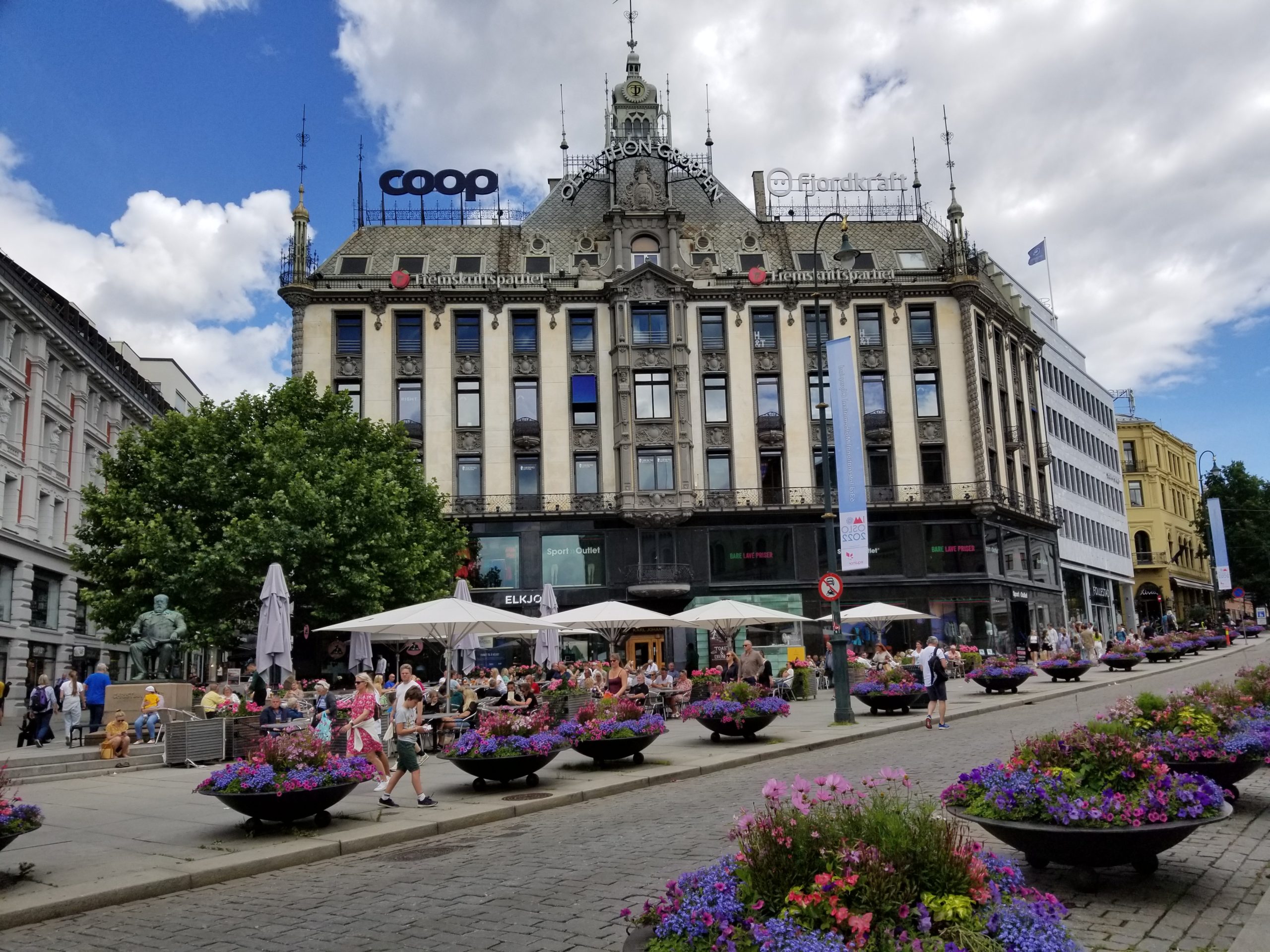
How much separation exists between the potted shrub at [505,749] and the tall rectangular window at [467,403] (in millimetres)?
30853

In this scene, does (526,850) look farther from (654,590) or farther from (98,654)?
(98,654)

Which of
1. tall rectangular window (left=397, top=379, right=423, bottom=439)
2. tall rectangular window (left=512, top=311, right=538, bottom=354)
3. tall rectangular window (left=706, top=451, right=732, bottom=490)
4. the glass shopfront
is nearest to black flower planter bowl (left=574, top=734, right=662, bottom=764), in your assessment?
the glass shopfront

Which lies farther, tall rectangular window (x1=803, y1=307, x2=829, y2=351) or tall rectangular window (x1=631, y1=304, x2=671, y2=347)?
tall rectangular window (x1=803, y1=307, x2=829, y2=351)

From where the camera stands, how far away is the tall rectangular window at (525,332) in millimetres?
44656

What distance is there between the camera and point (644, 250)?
45.8m

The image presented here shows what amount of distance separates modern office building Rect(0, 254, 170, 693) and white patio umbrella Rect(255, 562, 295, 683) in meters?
15.6

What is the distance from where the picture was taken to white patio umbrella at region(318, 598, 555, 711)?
701 inches

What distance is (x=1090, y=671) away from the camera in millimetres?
39750

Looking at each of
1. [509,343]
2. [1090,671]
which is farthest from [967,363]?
[509,343]

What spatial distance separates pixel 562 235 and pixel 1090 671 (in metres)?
30.3

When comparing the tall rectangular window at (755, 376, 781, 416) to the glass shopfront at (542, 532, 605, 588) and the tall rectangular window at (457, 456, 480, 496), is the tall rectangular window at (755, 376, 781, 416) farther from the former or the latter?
the tall rectangular window at (457, 456, 480, 496)

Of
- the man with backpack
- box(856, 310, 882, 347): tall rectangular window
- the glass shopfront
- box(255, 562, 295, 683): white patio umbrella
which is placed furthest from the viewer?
box(856, 310, 882, 347): tall rectangular window

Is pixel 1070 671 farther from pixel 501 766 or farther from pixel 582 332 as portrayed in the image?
pixel 582 332

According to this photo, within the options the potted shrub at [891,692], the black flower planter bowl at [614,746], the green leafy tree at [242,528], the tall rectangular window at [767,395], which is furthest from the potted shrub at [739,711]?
the tall rectangular window at [767,395]
